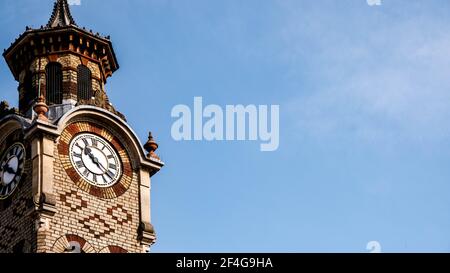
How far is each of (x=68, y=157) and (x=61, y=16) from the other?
10229mm

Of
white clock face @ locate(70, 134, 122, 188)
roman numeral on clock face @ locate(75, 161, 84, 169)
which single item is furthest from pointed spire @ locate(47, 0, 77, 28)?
Answer: roman numeral on clock face @ locate(75, 161, 84, 169)

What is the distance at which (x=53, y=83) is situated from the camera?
6575 cm

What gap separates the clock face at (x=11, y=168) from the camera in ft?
203

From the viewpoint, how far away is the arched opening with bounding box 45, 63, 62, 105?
6494 centimetres

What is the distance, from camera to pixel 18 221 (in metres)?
60.0

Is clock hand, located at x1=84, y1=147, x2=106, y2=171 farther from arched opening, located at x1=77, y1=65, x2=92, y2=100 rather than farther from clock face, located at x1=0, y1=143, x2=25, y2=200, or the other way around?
arched opening, located at x1=77, y1=65, x2=92, y2=100

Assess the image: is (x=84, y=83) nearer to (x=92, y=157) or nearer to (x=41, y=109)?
(x=41, y=109)

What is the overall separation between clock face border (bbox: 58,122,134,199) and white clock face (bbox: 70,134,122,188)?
18cm

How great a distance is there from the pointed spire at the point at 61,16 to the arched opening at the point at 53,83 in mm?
2497
